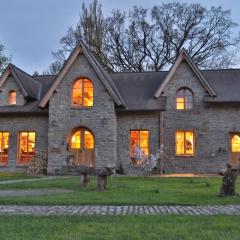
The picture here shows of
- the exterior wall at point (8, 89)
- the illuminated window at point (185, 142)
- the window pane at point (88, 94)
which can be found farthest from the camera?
the exterior wall at point (8, 89)

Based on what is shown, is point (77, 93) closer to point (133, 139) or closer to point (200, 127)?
point (133, 139)

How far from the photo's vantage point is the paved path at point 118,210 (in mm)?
8641

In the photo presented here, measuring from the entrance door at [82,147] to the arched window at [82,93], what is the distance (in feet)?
5.25

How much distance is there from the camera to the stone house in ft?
78.2

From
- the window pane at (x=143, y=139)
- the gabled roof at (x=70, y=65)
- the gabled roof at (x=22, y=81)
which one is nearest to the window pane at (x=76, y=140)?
the gabled roof at (x=70, y=65)

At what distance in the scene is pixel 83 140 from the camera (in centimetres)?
2445

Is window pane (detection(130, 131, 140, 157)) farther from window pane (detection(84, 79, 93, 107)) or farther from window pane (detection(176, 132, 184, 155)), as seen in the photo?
window pane (detection(84, 79, 93, 107))

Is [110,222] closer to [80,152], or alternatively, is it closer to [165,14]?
[80,152]

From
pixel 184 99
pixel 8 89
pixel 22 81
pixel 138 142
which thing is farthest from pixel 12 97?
pixel 184 99

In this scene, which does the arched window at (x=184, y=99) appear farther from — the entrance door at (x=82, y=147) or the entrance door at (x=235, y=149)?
the entrance door at (x=82, y=147)

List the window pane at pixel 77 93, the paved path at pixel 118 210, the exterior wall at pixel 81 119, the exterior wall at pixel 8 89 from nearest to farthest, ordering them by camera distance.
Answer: the paved path at pixel 118 210
the exterior wall at pixel 81 119
the window pane at pixel 77 93
the exterior wall at pixel 8 89

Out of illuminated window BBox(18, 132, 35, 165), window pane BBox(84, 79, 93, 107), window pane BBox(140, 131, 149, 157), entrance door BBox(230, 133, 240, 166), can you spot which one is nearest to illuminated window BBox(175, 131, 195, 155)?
window pane BBox(140, 131, 149, 157)

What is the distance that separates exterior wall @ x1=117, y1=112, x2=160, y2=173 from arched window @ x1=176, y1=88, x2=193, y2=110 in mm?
1564

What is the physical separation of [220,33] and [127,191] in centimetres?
3443
